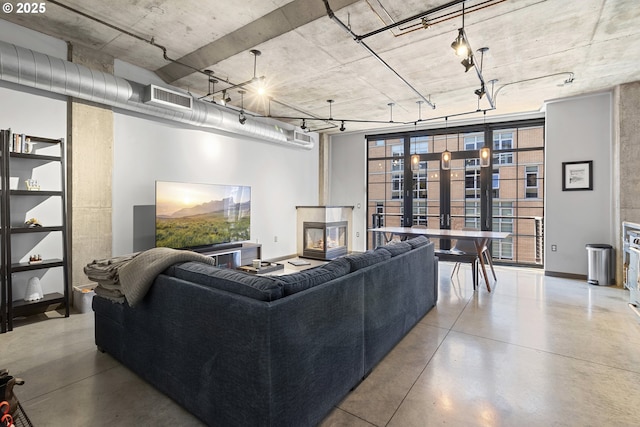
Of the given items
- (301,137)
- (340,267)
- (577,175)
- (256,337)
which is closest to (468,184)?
(577,175)

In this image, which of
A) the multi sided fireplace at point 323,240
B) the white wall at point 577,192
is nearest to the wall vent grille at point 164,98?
the multi sided fireplace at point 323,240

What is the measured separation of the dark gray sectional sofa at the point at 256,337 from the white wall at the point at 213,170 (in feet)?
7.66

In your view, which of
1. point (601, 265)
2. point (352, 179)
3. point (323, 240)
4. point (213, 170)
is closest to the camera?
point (601, 265)

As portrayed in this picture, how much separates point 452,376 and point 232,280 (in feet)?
5.75

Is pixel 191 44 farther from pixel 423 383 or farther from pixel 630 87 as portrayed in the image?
pixel 630 87

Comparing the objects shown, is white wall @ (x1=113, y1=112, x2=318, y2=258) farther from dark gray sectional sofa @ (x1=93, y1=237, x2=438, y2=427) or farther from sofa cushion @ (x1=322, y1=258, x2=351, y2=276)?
sofa cushion @ (x1=322, y1=258, x2=351, y2=276)

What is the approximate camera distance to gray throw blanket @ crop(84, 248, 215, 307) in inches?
81.3

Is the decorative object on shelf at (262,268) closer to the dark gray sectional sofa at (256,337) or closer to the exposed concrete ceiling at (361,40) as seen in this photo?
the dark gray sectional sofa at (256,337)

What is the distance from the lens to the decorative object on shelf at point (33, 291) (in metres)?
3.31

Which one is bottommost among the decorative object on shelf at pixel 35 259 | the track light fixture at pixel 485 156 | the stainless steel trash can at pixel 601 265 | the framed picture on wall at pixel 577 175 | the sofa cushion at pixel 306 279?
the stainless steel trash can at pixel 601 265

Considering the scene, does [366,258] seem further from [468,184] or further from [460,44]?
[468,184]

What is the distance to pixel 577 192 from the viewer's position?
207 inches

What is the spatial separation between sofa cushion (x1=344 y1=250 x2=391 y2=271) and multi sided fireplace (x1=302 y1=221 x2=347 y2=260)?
4228 millimetres

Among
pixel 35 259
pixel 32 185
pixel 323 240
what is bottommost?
pixel 323 240
